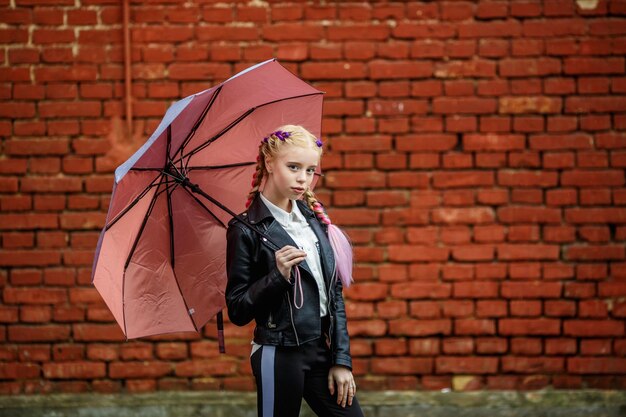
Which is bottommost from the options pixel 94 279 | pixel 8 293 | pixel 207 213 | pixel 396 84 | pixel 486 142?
pixel 8 293

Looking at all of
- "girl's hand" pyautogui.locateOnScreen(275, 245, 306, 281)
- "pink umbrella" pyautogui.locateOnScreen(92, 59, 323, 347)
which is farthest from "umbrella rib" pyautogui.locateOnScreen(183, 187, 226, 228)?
"girl's hand" pyautogui.locateOnScreen(275, 245, 306, 281)

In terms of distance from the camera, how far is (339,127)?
4293 millimetres

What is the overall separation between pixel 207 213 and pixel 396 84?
6.46 feet

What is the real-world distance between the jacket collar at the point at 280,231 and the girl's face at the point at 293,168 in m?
0.10

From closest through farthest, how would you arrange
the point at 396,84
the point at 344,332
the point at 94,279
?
the point at 94,279, the point at 344,332, the point at 396,84

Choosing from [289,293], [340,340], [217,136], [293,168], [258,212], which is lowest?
[340,340]

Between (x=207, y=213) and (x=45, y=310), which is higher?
(x=207, y=213)

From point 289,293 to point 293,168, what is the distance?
16.7 inches

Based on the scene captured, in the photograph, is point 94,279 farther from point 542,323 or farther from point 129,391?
point 542,323

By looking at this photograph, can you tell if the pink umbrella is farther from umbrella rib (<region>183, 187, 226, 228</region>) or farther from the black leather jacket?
the black leather jacket

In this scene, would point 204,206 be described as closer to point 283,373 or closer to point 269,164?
point 269,164

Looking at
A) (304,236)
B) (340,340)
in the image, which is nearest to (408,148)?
(304,236)

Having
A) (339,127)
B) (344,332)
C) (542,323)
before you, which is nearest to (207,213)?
(344,332)

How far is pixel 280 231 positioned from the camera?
2.50 meters
